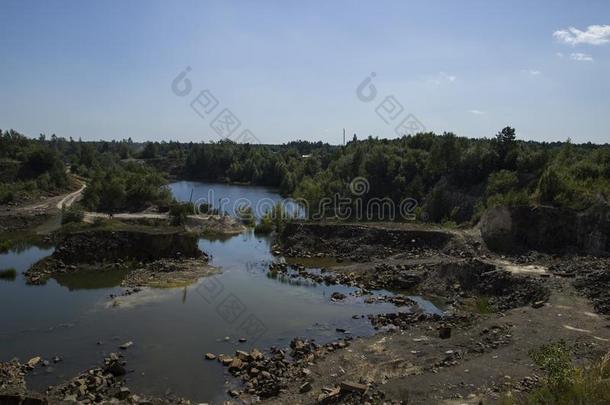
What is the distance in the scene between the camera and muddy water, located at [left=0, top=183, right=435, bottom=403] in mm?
20656

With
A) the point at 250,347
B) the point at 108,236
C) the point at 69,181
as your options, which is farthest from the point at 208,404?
the point at 69,181

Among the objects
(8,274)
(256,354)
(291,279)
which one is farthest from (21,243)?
(256,354)

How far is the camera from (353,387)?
17.0 metres

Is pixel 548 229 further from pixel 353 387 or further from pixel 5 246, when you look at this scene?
pixel 5 246

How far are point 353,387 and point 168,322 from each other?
41.3 ft

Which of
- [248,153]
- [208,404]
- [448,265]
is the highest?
[248,153]

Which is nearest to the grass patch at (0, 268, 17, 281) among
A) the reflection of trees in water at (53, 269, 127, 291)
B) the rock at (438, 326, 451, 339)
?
the reflection of trees in water at (53, 269, 127, 291)

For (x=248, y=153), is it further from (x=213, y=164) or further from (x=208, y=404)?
(x=208, y=404)

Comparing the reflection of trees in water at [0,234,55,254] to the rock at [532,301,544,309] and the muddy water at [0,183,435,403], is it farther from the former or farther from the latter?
the rock at [532,301,544,309]

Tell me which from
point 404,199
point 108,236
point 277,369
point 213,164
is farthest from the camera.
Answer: point 213,164

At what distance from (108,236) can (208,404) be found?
25249mm

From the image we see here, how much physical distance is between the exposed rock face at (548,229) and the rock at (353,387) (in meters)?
22.8

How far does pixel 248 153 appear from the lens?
5143 inches

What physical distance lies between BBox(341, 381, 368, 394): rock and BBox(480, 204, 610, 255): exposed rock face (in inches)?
899
